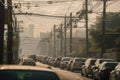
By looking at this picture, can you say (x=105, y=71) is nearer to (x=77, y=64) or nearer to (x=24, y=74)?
(x=77, y=64)

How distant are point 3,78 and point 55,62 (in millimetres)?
69940

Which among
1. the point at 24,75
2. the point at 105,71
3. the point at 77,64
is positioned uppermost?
the point at 24,75

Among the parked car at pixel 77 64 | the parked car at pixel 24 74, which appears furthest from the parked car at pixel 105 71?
the parked car at pixel 24 74

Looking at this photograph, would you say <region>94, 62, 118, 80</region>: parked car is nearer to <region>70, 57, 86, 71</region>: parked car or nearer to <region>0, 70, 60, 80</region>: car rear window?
<region>70, 57, 86, 71</region>: parked car

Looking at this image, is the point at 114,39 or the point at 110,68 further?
the point at 114,39

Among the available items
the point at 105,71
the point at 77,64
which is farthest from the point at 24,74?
the point at 77,64

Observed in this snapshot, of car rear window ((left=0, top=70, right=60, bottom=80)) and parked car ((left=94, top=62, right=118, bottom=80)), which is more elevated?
car rear window ((left=0, top=70, right=60, bottom=80))

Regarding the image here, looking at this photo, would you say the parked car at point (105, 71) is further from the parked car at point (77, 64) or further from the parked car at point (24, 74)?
the parked car at point (24, 74)

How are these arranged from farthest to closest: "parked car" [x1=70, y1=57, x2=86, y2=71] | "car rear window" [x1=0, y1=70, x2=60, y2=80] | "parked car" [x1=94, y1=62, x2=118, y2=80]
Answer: "parked car" [x1=70, y1=57, x2=86, y2=71] → "parked car" [x1=94, y1=62, x2=118, y2=80] → "car rear window" [x1=0, y1=70, x2=60, y2=80]

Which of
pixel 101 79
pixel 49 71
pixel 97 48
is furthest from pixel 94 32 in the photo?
pixel 49 71

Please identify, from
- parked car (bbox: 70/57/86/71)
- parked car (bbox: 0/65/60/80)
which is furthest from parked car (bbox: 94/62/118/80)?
parked car (bbox: 0/65/60/80)

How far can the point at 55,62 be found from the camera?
Answer: 3172 inches

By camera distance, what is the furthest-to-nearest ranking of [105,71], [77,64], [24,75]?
[77,64], [105,71], [24,75]

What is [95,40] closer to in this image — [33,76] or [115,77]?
[115,77]
